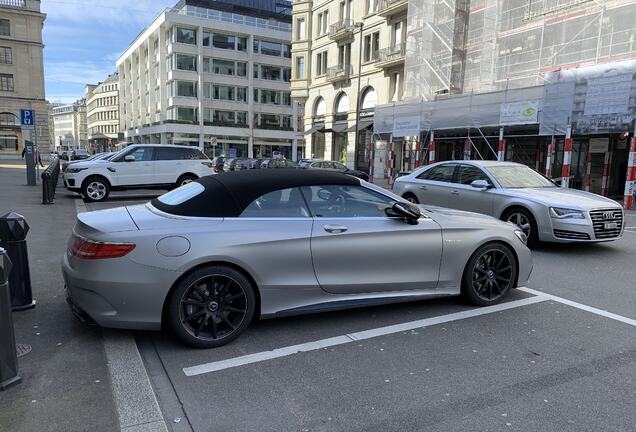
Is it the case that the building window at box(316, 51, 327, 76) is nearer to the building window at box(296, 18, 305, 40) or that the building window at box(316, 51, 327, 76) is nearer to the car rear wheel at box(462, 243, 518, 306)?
the building window at box(296, 18, 305, 40)

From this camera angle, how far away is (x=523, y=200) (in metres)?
8.12

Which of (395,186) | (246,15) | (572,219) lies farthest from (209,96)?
(572,219)

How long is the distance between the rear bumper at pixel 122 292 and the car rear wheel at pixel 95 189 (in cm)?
1191

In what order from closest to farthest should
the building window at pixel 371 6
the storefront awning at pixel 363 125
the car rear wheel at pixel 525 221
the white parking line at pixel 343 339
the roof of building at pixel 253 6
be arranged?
the white parking line at pixel 343 339
the car rear wheel at pixel 525 221
the storefront awning at pixel 363 125
the building window at pixel 371 6
the roof of building at pixel 253 6

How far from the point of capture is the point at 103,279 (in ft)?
12.0

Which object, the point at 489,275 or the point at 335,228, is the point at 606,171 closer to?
the point at 489,275

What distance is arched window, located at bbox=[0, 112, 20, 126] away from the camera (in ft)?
214

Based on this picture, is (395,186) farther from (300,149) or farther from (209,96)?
(300,149)

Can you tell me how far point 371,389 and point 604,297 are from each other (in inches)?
147

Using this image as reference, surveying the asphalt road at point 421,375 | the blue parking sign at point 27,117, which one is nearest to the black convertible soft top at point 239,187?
the asphalt road at point 421,375

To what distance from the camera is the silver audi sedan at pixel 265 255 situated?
12.2 ft

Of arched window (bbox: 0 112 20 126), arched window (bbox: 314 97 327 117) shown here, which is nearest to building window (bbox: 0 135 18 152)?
arched window (bbox: 0 112 20 126)

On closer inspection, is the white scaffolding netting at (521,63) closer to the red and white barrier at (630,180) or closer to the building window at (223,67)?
the red and white barrier at (630,180)

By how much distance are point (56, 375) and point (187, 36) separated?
225 feet
